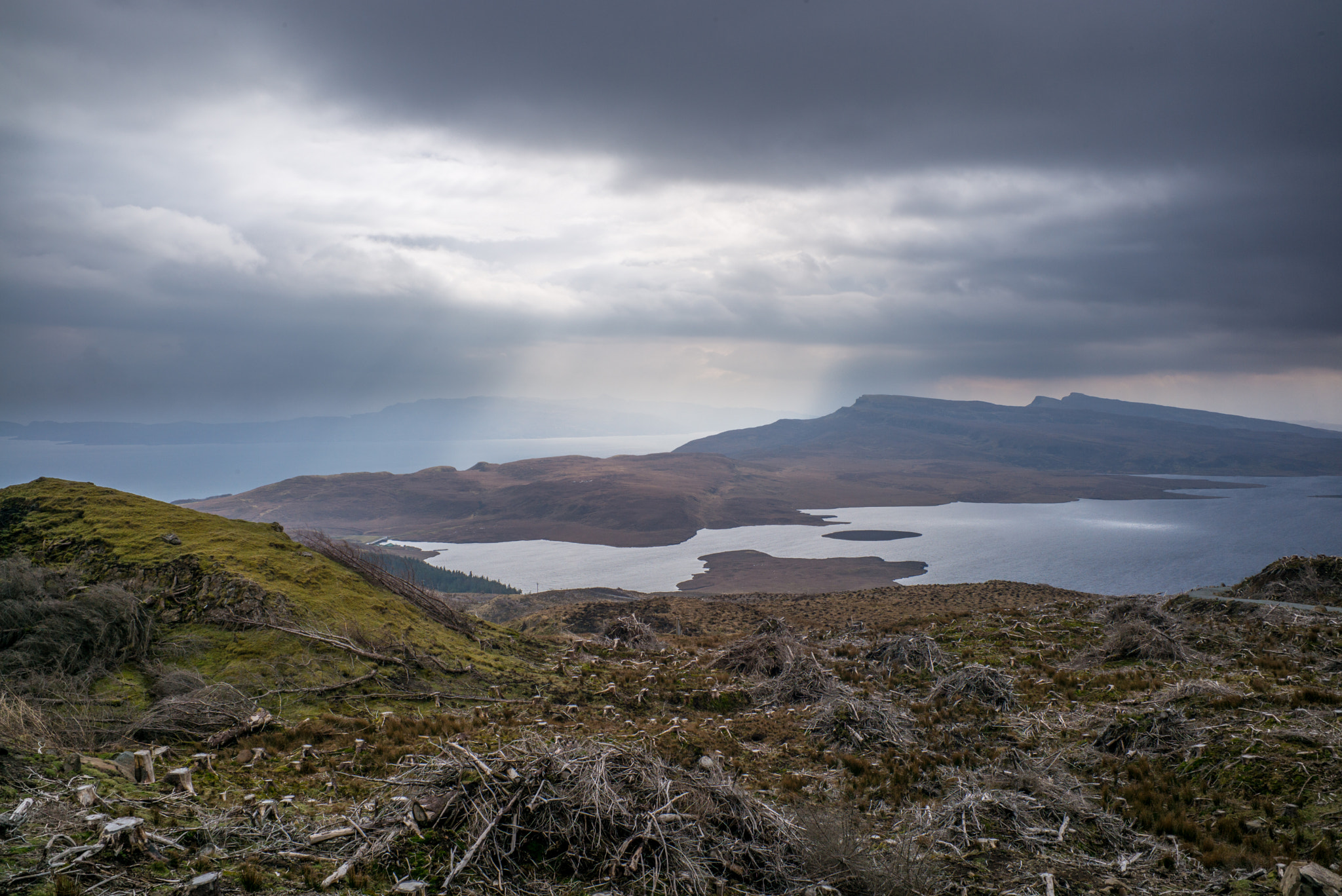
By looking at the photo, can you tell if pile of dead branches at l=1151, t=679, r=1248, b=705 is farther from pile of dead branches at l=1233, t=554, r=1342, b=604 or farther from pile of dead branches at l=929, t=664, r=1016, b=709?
pile of dead branches at l=1233, t=554, r=1342, b=604

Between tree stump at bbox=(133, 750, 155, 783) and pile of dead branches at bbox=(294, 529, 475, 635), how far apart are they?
9658mm

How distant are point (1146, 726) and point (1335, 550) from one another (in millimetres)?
136152

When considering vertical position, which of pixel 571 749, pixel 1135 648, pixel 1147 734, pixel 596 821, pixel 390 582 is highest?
pixel 390 582

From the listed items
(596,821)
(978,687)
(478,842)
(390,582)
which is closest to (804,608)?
(978,687)

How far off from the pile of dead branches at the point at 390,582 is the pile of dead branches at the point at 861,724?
910 centimetres

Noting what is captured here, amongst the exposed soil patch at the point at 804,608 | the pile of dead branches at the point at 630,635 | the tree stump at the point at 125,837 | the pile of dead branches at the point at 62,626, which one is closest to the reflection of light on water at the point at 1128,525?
the exposed soil patch at the point at 804,608

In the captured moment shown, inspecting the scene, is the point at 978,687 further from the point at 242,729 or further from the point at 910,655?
the point at 242,729

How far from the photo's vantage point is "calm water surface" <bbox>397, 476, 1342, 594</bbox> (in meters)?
90.8

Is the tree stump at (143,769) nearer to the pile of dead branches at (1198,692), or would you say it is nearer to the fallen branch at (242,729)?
the fallen branch at (242,729)

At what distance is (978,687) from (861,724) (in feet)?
11.8

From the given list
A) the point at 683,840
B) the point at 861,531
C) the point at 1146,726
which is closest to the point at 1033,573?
the point at 861,531

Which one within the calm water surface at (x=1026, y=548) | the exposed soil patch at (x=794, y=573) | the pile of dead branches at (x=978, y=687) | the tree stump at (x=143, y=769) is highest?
the tree stump at (x=143, y=769)

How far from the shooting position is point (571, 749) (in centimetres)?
652

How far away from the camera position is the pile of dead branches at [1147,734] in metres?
8.66
